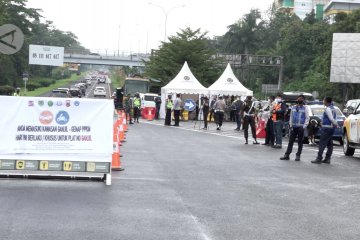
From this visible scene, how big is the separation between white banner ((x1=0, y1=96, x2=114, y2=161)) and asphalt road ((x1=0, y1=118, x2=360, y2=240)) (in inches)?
21.7

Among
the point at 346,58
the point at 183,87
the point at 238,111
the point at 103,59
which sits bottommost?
the point at 238,111

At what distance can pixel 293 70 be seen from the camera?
327 feet

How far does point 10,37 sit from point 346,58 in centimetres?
3534

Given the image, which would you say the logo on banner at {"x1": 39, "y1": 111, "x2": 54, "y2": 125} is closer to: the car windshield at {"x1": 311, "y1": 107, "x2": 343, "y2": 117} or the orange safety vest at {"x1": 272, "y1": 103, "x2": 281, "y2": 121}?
the orange safety vest at {"x1": 272, "y1": 103, "x2": 281, "y2": 121}

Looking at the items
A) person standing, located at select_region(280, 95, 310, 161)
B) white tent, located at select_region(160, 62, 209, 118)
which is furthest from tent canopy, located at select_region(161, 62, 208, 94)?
person standing, located at select_region(280, 95, 310, 161)

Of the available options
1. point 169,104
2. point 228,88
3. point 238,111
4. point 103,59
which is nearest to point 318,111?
point 238,111

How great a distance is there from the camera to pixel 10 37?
16047mm

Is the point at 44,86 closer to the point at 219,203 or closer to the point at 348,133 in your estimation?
the point at 348,133

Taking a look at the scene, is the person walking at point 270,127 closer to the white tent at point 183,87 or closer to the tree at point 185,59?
the white tent at point 183,87

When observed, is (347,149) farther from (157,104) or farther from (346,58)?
(346,58)

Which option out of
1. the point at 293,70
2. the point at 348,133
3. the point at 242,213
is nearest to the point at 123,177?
the point at 242,213

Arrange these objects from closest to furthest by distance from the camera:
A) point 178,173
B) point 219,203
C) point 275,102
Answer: point 219,203
point 178,173
point 275,102

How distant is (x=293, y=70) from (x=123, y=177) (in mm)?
89120

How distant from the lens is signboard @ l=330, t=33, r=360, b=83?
47.1 m
